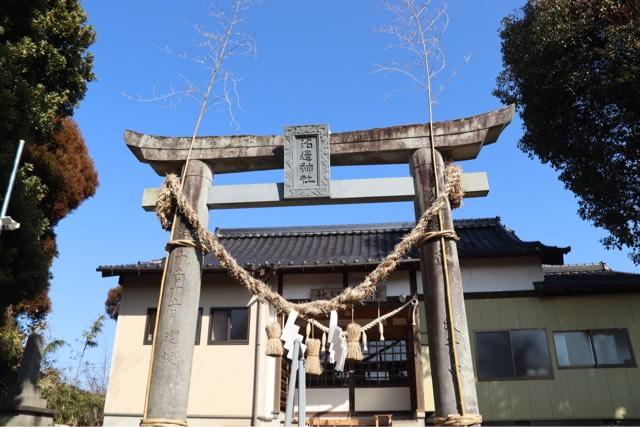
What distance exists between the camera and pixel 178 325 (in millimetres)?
3938

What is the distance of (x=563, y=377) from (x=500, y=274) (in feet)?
8.93

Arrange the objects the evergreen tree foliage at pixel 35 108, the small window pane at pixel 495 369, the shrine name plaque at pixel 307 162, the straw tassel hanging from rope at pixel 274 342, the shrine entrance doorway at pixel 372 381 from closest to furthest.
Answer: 1. the shrine name plaque at pixel 307 162
2. the straw tassel hanging from rope at pixel 274 342
3. the evergreen tree foliage at pixel 35 108
4. the small window pane at pixel 495 369
5. the shrine entrance doorway at pixel 372 381

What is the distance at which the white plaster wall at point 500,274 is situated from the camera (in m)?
11.8

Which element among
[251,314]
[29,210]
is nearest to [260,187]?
[29,210]

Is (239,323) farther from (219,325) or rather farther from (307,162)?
(307,162)

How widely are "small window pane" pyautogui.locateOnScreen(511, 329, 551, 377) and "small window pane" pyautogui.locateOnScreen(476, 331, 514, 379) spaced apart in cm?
16

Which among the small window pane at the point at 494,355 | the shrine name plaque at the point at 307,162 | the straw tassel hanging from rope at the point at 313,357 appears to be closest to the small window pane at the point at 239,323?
the small window pane at the point at 494,355

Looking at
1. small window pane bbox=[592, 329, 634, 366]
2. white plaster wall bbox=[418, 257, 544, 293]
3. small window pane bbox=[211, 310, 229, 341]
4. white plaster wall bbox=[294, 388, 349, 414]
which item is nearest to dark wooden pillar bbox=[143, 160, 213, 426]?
small window pane bbox=[211, 310, 229, 341]

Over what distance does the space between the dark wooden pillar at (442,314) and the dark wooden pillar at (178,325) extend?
1.99 meters

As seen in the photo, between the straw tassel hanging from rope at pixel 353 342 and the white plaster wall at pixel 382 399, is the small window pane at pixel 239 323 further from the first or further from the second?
the straw tassel hanging from rope at pixel 353 342

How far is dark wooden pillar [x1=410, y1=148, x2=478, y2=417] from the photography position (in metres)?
3.41

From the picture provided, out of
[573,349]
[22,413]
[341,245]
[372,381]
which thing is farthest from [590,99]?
[22,413]

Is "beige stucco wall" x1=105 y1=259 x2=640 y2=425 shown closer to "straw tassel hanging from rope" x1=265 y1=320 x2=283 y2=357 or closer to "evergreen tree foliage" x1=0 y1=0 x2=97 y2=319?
"evergreen tree foliage" x1=0 y1=0 x2=97 y2=319

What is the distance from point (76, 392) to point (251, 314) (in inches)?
251
